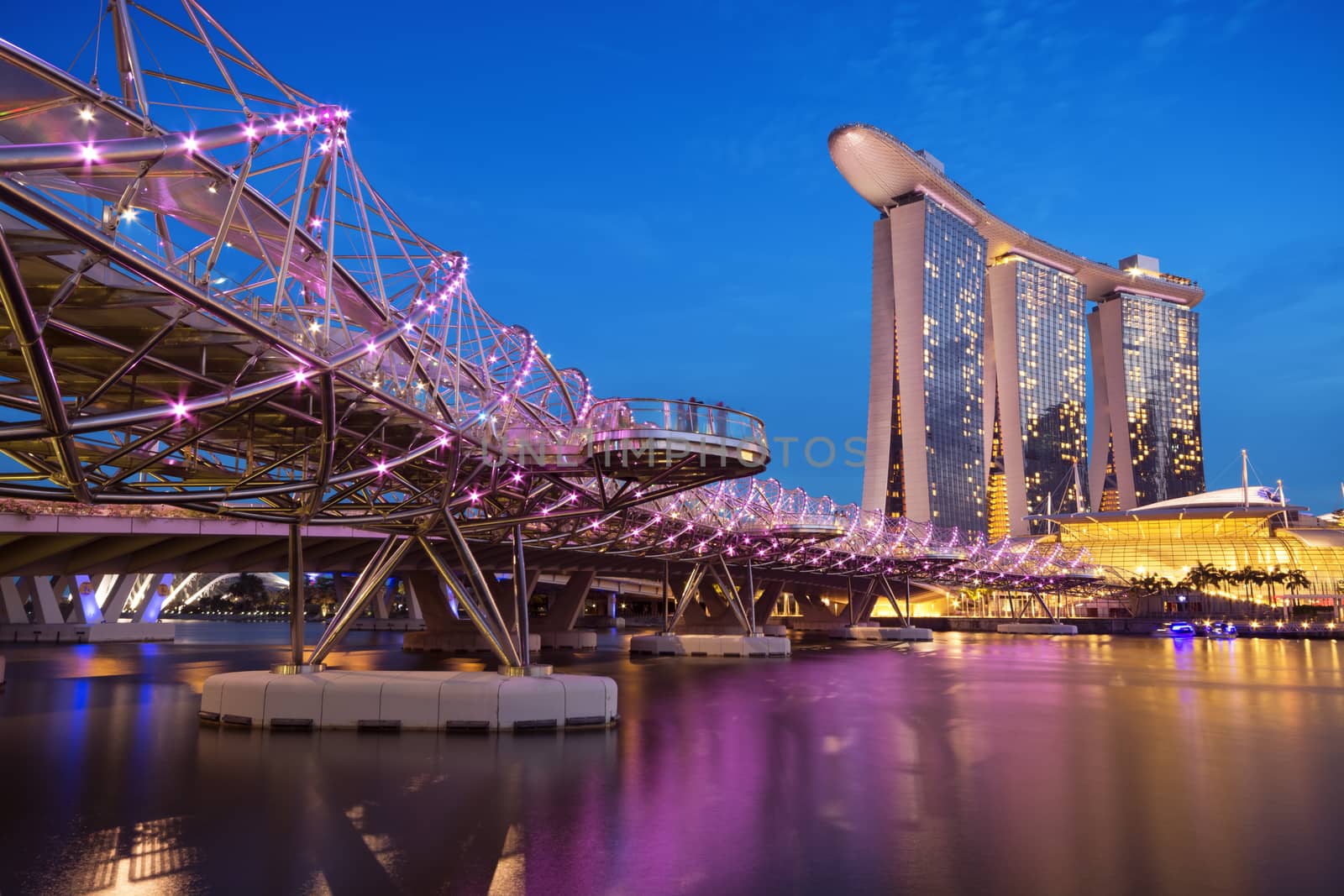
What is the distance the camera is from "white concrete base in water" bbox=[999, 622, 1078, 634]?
387 feet

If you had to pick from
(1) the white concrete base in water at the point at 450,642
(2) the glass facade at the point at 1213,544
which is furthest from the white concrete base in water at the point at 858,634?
(2) the glass facade at the point at 1213,544

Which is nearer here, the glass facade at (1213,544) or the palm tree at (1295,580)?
the palm tree at (1295,580)

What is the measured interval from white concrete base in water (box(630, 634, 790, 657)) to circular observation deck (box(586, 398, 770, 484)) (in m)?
37.9

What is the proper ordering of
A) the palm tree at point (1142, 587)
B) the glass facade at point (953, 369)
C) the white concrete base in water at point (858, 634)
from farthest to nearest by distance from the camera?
the glass facade at point (953, 369)
the palm tree at point (1142, 587)
the white concrete base in water at point (858, 634)

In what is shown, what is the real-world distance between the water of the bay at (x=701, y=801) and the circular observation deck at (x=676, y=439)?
6.40 meters

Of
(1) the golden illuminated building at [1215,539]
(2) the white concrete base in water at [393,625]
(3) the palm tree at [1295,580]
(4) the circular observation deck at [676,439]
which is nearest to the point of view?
(4) the circular observation deck at [676,439]

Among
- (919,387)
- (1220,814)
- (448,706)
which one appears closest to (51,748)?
(448,706)

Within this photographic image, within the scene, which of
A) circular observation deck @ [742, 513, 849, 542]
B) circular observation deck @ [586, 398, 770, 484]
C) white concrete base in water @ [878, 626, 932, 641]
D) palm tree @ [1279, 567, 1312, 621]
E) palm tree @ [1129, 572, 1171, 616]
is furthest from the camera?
palm tree @ [1129, 572, 1171, 616]

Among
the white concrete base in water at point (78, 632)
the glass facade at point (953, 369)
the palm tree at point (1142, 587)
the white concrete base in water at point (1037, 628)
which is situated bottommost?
the white concrete base in water at point (1037, 628)

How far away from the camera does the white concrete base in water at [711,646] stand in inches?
2445

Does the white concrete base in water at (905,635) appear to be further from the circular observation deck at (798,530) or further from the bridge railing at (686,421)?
the bridge railing at (686,421)

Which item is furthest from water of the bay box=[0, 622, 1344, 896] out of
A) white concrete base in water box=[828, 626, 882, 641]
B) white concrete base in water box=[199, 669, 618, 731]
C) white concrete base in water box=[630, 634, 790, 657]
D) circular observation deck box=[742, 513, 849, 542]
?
white concrete base in water box=[828, 626, 882, 641]

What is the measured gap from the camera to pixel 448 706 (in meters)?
23.7

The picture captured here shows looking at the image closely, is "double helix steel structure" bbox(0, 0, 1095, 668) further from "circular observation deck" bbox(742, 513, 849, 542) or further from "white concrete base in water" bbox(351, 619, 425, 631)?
"white concrete base in water" bbox(351, 619, 425, 631)
